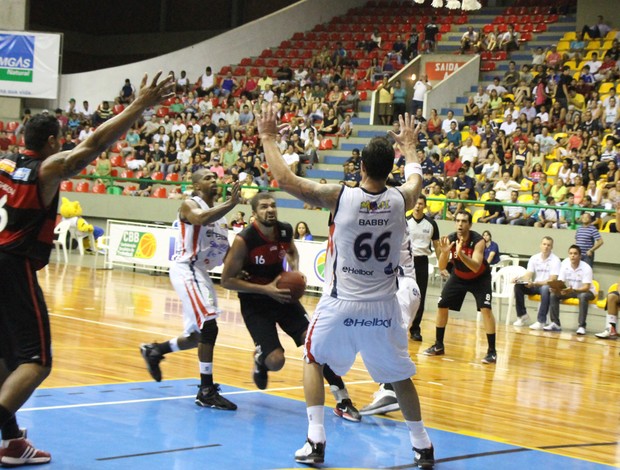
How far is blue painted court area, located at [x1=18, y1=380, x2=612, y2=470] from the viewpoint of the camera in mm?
5922

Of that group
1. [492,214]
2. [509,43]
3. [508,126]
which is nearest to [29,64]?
[509,43]

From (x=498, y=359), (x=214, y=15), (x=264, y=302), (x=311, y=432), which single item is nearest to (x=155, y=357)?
(x=264, y=302)

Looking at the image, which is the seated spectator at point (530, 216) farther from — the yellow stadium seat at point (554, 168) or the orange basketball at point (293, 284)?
the orange basketball at point (293, 284)

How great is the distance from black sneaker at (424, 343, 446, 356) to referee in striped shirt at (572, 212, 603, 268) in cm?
575

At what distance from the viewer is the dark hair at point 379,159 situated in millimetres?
5891

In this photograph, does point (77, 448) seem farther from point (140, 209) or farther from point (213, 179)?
point (140, 209)

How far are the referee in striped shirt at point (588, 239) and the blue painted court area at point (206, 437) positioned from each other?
1008 cm

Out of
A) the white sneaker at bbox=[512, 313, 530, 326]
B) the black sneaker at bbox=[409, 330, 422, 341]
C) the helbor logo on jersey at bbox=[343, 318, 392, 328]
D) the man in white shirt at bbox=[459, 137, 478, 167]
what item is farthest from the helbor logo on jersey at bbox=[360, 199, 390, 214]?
the man in white shirt at bbox=[459, 137, 478, 167]

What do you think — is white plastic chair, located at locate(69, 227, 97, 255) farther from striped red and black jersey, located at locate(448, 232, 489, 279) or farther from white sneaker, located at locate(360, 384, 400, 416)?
white sneaker, located at locate(360, 384, 400, 416)

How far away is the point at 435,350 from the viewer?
1184 centimetres

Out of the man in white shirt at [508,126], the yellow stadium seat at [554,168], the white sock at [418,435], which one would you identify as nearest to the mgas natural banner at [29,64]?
the man in white shirt at [508,126]

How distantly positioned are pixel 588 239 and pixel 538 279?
1.51 m

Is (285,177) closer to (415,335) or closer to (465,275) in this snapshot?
(465,275)

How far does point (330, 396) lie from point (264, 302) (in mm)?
1462
